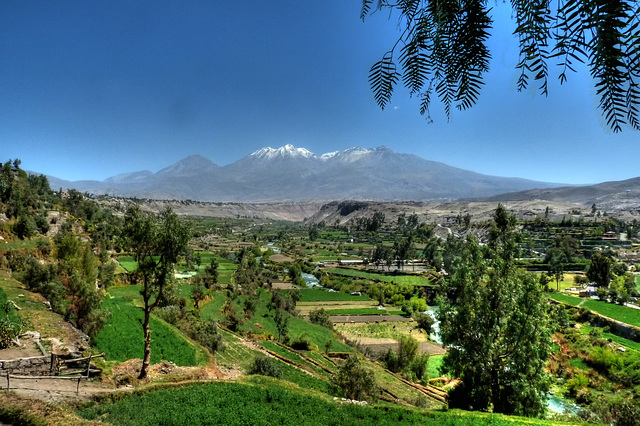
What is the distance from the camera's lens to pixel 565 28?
3.92 ft

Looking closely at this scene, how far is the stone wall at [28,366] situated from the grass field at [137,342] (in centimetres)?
806

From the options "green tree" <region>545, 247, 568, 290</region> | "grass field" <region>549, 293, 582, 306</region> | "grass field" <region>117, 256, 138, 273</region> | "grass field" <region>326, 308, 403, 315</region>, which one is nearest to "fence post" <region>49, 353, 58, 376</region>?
"grass field" <region>117, 256, 138, 273</region>

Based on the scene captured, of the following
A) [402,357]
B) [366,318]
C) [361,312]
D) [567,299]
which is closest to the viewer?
[402,357]

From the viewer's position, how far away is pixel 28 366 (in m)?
12.7

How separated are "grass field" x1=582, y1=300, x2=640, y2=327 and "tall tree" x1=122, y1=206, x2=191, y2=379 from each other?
50215 millimetres

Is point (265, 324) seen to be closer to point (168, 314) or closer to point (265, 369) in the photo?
point (168, 314)

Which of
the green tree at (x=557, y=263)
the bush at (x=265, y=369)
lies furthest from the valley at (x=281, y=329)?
the green tree at (x=557, y=263)

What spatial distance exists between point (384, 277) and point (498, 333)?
68015 mm

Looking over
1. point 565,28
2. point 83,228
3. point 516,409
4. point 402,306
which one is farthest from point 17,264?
point 402,306

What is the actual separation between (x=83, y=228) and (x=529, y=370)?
62130 millimetres

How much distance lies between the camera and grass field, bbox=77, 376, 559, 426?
1108 cm

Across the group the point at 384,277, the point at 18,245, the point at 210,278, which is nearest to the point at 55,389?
the point at 18,245

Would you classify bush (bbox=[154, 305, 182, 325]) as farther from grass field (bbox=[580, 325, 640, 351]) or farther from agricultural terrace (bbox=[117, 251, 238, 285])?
grass field (bbox=[580, 325, 640, 351])

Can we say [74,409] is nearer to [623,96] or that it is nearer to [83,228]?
[623,96]
